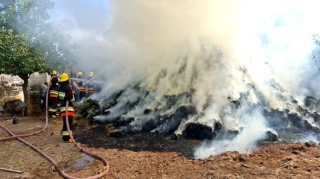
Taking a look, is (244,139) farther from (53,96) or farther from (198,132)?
(53,96)

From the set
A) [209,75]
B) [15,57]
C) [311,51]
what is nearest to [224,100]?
[209,75]

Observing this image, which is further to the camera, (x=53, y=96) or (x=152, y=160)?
(x=53, y=96)

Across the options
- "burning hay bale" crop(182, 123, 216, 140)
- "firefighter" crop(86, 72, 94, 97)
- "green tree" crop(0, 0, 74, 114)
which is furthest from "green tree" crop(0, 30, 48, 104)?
"burning hay bale" crop(182, 123, 216, 140)

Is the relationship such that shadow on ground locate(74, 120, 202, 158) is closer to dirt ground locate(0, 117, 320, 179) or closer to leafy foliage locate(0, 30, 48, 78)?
dirt ground locate(0, 117, 320, 179)

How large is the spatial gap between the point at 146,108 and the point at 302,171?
4.85 meters

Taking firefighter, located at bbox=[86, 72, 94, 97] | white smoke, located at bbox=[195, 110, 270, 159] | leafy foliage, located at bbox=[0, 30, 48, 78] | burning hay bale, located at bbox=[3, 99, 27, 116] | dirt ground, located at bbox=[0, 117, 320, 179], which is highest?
leafy foliage, located at bbox=[0, 30, 48, 78]

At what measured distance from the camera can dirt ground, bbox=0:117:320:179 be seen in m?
4.55

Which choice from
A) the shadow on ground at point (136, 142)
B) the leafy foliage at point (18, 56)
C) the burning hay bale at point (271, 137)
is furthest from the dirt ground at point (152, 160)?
the leafy foliage at point (18, 56)

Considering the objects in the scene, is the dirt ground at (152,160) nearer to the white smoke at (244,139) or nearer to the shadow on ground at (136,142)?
the shadow on ground at (136,142)

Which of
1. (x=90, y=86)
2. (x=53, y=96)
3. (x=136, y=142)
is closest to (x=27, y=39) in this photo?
(x=53, y=96)

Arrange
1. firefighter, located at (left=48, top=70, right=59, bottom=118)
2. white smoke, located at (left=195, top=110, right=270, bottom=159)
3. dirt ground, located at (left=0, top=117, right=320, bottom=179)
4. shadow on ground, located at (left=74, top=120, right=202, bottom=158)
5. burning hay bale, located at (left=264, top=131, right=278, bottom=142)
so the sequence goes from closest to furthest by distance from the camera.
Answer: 1. dirt ground, located at (left=0, top=117, right=320, bottom=179)
2. white smoke, located at (left=195, top=110, right=270, bottom=159)
3. shadow on ground, located at (left=74, top=120, right=202, bottom=158)
4. burning hay bale, located at (left=264, top=131, right=278, bottom=142)
5. firefighter, located at (left=48, top=70, right=59, bottom=118)

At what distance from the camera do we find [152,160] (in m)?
5.52

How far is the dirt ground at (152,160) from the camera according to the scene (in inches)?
179

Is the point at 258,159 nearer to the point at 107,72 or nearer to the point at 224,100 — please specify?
the point at 224,100
